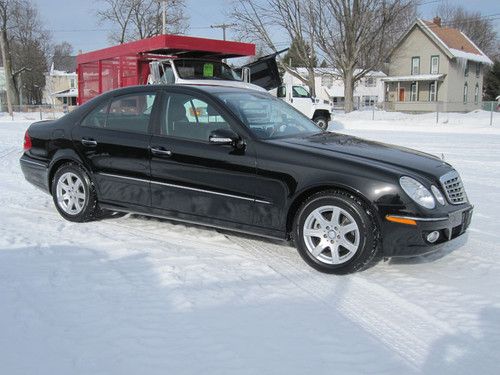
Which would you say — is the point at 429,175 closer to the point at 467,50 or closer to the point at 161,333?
the point at 161,333

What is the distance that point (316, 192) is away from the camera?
15.0ft

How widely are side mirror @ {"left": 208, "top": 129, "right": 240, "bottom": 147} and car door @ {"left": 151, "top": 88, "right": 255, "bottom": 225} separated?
77mm

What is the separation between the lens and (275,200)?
4730mm

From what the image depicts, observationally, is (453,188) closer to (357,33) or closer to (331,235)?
(331,235)

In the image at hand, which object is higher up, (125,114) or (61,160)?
(125,114)

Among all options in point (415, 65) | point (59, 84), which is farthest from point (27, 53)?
point (415, 65)

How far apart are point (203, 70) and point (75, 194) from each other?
23.5 feet

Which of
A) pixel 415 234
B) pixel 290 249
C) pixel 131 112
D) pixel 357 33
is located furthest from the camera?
pixel 357 33

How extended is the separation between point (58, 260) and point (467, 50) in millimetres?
51030

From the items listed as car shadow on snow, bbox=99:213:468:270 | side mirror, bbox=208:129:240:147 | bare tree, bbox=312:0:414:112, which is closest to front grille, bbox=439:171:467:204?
car shadow on snow, bbox=99:213:468:270

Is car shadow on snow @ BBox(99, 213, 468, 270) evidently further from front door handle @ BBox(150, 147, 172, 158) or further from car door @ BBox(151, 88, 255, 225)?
front door handle @ BBox(150, 147, 172, 158)

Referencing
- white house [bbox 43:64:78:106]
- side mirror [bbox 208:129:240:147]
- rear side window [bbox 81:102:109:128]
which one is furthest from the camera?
white house [bbox 43:64:78:106]

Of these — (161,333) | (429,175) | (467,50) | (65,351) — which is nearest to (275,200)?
(429,175)

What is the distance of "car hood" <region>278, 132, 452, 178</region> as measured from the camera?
4602 mm
